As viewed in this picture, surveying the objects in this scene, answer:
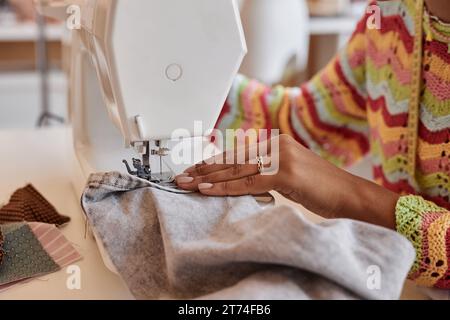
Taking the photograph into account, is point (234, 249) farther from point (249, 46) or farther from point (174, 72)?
point (249, 46)

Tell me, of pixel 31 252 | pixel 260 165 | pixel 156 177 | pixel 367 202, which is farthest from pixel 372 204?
pixel 31 252

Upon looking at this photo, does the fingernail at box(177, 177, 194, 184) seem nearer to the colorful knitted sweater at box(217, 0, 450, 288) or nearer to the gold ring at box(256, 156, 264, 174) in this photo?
the gold ring at box(256, 156, 264, 174)

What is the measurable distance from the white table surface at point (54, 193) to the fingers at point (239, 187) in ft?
0.44

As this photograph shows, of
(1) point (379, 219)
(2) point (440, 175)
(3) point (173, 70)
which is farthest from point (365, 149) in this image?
(3) point (173, 70)

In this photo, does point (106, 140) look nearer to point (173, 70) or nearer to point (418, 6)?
point (173, 70)

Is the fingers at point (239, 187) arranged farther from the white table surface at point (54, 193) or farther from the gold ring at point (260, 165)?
the white table surface at point (54, 193)

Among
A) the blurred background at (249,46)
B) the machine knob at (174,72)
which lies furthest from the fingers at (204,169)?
the blurred background at (249,46)

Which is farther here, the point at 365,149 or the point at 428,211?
the point at 365,149

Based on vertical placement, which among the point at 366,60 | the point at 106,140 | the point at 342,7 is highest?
the point at 342,7

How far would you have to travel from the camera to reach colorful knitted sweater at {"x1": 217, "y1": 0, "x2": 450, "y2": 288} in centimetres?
79

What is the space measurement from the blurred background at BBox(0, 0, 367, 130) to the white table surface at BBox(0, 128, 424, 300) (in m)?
0.65

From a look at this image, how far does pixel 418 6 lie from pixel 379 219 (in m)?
0.39

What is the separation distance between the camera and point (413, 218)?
0.79m
